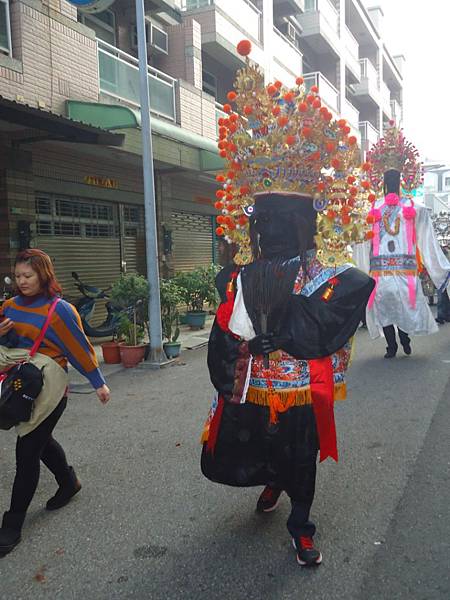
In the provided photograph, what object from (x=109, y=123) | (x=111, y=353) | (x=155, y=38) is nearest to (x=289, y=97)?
(x=111, y=353)

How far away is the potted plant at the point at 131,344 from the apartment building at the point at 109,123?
7.38 ft

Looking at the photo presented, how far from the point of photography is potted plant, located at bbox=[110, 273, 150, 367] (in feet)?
24.5

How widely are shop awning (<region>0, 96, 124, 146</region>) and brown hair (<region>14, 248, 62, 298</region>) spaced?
13.6ft

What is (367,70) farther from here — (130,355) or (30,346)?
(30,346)

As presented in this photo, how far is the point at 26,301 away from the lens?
2.92 m

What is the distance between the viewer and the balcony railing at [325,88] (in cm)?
1998

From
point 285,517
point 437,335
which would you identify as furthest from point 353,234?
point 437,335

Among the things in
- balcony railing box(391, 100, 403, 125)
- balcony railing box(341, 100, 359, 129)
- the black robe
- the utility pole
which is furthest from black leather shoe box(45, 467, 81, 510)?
balcony railing box(391, 100, 403, 125)

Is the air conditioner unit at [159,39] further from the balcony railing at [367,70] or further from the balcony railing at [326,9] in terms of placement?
the balcony railing at [367,70]

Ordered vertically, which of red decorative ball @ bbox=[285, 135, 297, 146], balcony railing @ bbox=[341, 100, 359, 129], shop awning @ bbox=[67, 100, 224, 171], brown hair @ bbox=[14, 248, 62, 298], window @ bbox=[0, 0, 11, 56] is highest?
balcony railing @ bbox=[341, 100, 359, 129]

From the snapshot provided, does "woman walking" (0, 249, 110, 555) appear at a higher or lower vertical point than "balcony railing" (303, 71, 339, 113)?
lower

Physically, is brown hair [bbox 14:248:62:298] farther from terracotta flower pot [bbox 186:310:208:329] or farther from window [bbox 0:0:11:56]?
terracotta flower pot [bbox 186:310:208:329]

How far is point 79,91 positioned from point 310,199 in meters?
8.30

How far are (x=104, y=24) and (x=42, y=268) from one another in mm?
10791
